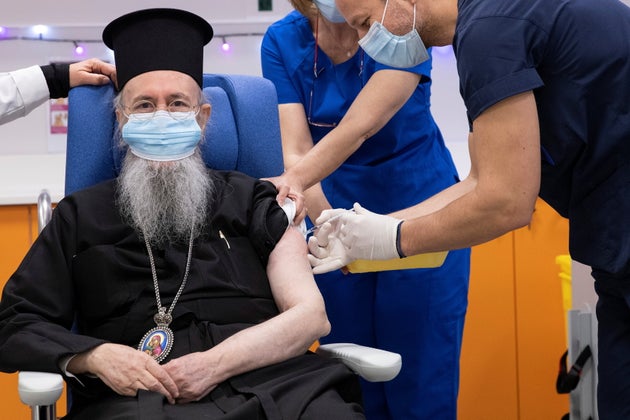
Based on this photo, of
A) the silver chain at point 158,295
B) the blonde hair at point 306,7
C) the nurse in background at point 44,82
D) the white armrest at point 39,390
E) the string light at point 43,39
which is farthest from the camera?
the string light at point 43,39

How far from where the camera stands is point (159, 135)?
7.81 feet

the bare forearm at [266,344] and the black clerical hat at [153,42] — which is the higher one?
the black clerical hat at [153,42]

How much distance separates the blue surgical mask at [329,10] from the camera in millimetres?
2656

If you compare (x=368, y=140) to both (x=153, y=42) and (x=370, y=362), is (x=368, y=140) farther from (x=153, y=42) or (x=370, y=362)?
(x=370, y=362)

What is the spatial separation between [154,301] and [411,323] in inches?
33.1

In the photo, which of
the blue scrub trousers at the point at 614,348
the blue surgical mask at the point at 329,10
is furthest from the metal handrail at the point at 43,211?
the blue scrub trousers at the point at 614,348

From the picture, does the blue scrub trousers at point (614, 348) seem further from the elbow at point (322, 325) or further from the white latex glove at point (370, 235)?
the elbow at point (322, 325)

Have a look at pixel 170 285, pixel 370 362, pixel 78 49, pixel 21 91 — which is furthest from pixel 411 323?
pixel 78 49

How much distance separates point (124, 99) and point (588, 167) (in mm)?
1234

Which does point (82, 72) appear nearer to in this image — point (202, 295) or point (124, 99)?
point (124, 99)

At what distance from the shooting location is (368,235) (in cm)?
209

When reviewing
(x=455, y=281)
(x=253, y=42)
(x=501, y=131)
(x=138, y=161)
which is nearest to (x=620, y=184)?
(x=501, y=131)

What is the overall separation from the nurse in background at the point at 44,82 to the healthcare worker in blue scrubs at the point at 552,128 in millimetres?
956

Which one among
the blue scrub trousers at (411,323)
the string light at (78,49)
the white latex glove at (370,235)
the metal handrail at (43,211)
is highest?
the white latex glove at (370,235)
